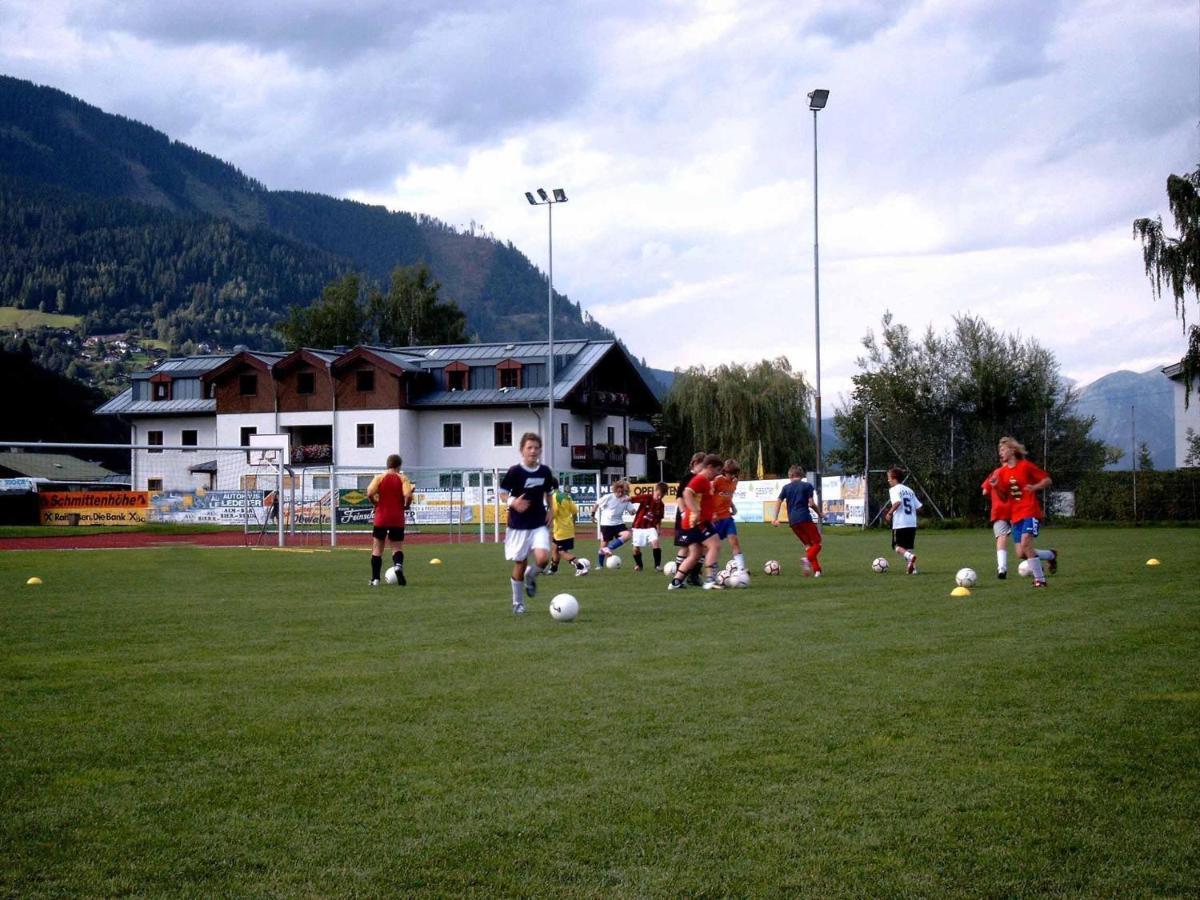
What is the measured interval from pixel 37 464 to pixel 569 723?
84567 mm

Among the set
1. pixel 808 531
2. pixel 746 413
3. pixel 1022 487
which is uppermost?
pixel 746 413

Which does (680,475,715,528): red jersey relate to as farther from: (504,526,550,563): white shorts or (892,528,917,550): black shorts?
(892,528,917,550): black shorts

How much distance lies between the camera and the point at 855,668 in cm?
888

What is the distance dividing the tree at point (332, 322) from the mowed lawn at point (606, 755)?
236ft

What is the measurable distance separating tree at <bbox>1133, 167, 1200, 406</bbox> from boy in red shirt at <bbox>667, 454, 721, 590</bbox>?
1715 cm

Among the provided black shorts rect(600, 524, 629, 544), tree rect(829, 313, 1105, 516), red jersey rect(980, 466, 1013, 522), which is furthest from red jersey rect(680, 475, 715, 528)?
tree rect(829, 313, 1105, 516)

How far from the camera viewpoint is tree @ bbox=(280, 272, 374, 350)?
3253 inches

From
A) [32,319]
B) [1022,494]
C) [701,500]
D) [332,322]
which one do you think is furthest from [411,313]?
[32,319]

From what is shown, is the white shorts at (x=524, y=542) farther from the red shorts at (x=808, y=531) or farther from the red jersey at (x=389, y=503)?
the red shorts at (x=808, y=531)

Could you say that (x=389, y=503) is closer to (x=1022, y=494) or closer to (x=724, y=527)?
(x=724, y=527)

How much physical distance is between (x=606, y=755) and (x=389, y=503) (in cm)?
1259

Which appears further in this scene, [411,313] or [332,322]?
[411,313]

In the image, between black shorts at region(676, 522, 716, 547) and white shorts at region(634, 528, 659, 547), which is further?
white shorts at region(634, 528, 659, 547)

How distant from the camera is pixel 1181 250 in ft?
96.2
